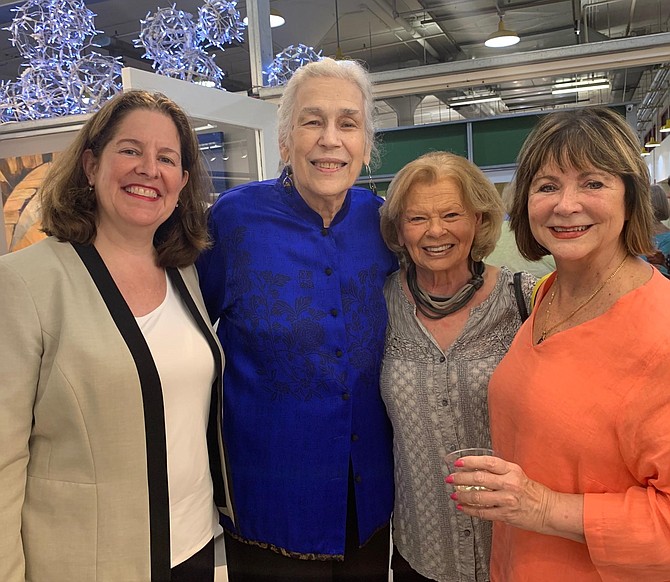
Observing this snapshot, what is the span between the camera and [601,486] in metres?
1.17

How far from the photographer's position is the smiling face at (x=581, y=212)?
1199 mm

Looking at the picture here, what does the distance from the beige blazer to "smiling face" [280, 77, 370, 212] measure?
745 millimetres

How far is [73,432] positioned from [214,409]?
0.44 metres

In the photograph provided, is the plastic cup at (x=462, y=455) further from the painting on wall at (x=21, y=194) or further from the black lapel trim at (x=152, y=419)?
the painting on wall at (x=21, y=194)

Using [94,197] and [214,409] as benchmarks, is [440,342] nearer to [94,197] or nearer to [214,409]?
[214,409]

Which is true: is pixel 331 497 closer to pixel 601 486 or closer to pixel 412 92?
pixel 601 486

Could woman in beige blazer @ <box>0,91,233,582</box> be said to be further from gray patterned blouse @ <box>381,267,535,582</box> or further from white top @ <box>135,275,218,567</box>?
gray patterned blouse @ <box>381,267,535,582</box>

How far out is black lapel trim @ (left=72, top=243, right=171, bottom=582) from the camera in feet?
4.54

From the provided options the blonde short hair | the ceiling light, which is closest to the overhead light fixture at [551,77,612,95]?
the ceiling light

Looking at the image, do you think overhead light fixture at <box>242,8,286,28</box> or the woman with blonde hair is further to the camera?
overhead light fixture at <box>242,8,286,28</box>

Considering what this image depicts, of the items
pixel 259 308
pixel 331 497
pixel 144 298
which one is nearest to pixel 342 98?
pixel 259 308

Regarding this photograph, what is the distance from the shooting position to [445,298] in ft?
6.18

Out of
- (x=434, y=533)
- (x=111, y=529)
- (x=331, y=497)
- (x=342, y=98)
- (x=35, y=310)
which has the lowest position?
(x=434, y=533)

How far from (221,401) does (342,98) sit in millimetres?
1010
